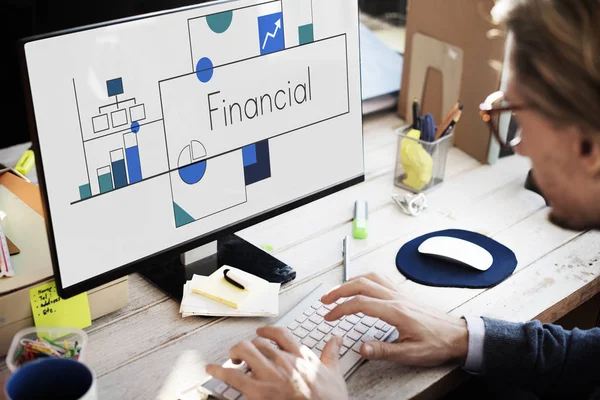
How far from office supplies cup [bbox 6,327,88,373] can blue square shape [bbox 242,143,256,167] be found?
1.26 ft

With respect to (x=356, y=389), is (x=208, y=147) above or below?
above

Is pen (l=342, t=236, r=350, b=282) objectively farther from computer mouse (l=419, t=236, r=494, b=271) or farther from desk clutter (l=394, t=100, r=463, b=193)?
desk clutter (l=394, t=100, r=463, b=193)

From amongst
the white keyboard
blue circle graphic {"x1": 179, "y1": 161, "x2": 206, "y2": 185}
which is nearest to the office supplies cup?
the white keyboard

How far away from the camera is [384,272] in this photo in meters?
1.23

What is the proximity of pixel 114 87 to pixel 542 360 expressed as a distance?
29.1 inches

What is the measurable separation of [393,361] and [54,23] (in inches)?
40.3

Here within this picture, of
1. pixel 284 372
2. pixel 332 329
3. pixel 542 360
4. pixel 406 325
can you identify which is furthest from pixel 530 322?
pixel 284 372

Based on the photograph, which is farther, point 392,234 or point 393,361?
point 392,234

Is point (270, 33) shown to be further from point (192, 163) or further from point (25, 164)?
point (25, 164)

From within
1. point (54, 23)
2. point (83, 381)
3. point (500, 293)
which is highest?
point (54, 23)

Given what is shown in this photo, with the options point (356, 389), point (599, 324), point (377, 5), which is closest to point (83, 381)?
point (356, 389)

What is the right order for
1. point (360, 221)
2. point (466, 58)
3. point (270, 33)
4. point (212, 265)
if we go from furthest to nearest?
point (466, 58)
point (360, 221)
point (212, 265)
point (270, 33)

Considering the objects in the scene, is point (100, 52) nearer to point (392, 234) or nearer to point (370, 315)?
point (370, 315)

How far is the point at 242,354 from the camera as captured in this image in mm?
938
